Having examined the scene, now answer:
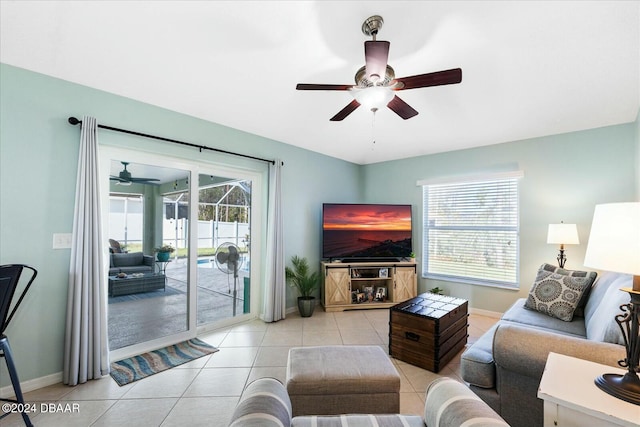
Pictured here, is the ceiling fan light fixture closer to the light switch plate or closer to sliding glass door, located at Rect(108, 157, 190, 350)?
sliding glass door, located at Rect(108, 157, 190, 350)

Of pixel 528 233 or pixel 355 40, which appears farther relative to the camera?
pixel 528 233

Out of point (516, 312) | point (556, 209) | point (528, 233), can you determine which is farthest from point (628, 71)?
point (516, 312)

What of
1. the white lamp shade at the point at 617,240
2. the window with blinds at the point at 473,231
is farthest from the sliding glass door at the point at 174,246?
the white lamp shade at the point at 617,240

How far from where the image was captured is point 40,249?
2.21 metres

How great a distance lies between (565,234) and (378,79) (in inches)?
116

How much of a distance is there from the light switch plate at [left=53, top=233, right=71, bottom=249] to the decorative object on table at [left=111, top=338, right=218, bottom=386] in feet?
3.82

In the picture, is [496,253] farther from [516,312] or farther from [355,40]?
[355,40]

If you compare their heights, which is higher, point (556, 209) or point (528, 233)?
point (556, 209)

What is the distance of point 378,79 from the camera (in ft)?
6.08

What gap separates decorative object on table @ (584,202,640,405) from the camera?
1.12 meters

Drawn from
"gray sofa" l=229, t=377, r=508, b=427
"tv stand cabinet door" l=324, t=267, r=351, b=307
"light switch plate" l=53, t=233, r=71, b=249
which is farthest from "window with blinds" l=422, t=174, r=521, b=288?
"light switch plate" l=53, t=233, r=71, b=249

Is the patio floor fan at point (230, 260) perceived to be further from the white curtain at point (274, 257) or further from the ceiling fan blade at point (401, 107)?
the ceiling fan blade at point (401, 107)

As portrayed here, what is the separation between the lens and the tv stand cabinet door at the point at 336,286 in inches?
164

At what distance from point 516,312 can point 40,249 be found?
4.28m
